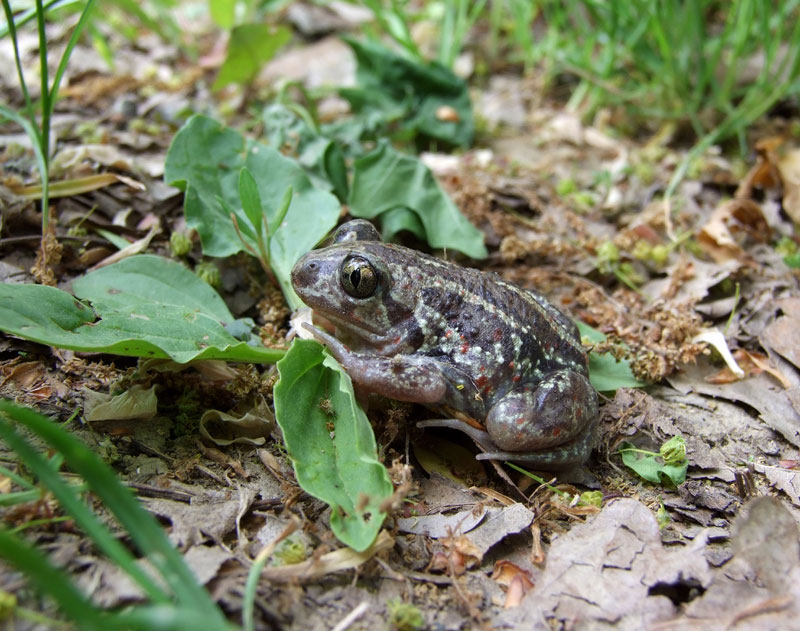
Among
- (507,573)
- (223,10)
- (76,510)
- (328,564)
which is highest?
(223,10)

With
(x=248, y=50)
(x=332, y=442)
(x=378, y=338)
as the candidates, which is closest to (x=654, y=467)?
(x=378, y=338)

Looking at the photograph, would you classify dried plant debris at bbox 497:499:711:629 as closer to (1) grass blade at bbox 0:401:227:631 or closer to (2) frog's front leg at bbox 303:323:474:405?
(2) frog's front leg at bbox 303:323:474:405

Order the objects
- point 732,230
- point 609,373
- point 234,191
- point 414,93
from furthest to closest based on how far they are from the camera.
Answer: point 414,93, point 732,230, point 234,191, point 609,373

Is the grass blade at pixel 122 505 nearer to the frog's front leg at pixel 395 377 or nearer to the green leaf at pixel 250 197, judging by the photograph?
the frog's front leg at pixel 395 377

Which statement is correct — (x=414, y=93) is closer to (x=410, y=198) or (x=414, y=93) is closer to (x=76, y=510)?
(x=410, y=198)

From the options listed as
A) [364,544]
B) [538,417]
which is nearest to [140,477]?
[364,544]

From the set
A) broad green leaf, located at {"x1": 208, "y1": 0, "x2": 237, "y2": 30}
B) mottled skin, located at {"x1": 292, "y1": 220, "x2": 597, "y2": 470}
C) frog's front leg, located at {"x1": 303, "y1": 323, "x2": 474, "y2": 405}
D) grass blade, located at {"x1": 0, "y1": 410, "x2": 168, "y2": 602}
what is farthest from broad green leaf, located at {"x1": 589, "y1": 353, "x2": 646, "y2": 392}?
broad green leaf, located at {"x1": 208, "y1": 0, "x2": 237, "y2": 30}

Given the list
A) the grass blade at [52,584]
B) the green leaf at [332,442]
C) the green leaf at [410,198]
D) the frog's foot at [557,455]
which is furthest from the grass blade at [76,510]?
the green leaf at [410,198]
